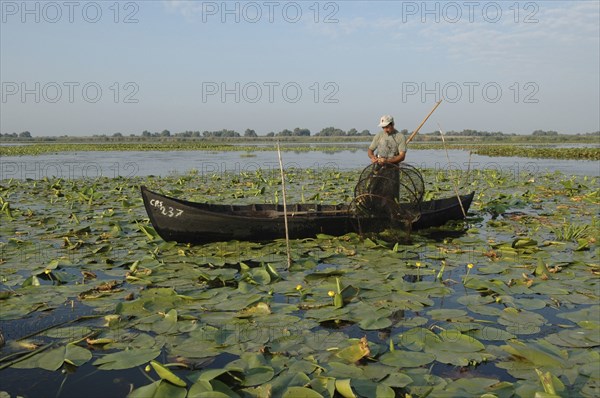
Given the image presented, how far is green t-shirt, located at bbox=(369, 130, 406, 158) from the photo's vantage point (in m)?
6.29

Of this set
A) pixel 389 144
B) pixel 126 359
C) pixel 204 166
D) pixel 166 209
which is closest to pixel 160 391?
pixel 126 359

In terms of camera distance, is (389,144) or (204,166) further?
(204,166)

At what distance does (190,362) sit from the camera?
2740 mm

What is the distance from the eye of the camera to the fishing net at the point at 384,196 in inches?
230

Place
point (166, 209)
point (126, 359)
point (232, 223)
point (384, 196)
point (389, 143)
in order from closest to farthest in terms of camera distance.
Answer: point (126, 359), point (166, 209), point (232, 223), point (384, 196), point (389, 143)

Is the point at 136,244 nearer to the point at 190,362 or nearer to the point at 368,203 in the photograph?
the point at 368,203

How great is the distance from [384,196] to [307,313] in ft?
8.72

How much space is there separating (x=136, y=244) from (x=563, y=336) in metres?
4.65

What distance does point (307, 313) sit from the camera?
3.50 meters

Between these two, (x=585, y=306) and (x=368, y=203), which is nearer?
(x=585, y=306)

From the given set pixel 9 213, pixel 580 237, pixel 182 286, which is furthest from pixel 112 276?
pixel 580 237

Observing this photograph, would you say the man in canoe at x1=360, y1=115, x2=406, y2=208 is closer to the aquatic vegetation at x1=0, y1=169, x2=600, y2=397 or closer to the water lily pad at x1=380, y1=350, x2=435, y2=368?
the aquatic vegetation at x1=0, y1=169, x2=600, y2=397

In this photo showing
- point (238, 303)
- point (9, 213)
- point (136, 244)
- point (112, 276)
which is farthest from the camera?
point (9, 213)

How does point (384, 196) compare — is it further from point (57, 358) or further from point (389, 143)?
point (57, 358)
